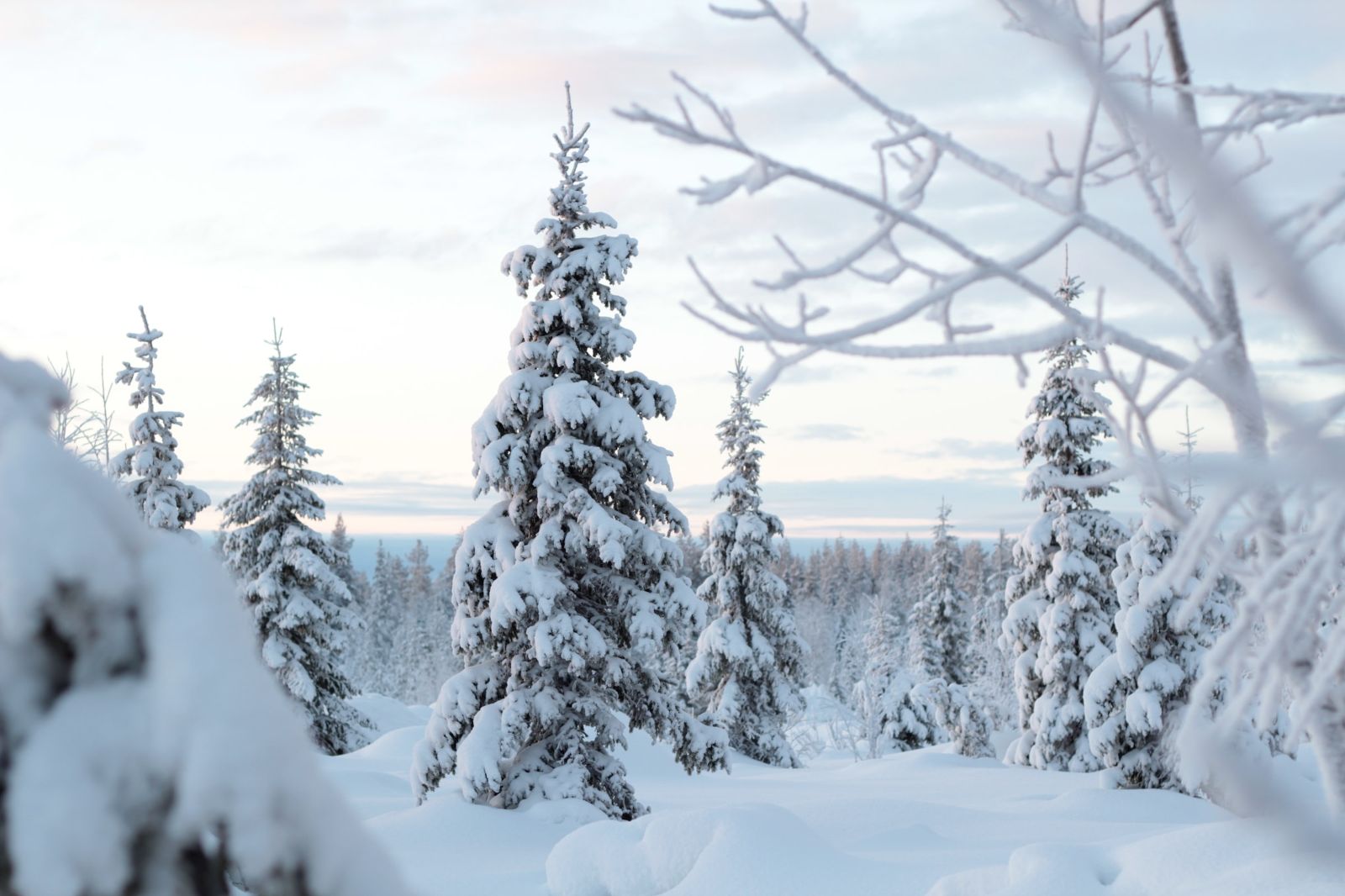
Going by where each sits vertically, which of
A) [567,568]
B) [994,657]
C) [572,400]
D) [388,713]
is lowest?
[994,657]

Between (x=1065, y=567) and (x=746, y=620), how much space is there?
8.92 m

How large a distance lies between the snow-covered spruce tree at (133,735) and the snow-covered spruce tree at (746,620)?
25.4 meters

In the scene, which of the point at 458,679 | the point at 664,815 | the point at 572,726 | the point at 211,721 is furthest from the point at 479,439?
the point at 211,721

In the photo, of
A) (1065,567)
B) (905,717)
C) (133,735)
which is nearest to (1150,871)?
(133,735)

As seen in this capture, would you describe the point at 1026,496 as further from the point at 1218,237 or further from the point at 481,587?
the point at 1218,237

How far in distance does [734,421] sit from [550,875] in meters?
19.6

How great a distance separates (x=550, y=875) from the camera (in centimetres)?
805

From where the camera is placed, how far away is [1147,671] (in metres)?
18.9

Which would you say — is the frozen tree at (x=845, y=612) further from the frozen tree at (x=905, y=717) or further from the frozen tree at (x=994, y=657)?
the frozen tree at (x=905, y=717)

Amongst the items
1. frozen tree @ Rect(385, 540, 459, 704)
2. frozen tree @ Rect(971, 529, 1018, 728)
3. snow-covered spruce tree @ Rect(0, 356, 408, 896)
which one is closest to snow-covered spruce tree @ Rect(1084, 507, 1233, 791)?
snow-covered spruce tree @ Rect(0, 356, 408, 896)

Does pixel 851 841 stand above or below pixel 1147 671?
below

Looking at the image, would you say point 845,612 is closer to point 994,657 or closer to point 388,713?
point 994,657

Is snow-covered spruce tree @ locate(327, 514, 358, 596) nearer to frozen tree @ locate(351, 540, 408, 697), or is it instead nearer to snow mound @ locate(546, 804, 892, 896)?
frozen tree @ locate(351, 540, 408, 697)

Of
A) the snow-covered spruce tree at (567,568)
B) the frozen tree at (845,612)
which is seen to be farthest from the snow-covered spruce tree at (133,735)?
the frozen tree at (845,612)
